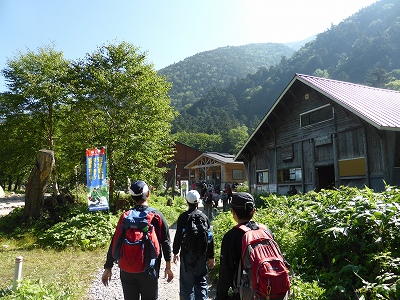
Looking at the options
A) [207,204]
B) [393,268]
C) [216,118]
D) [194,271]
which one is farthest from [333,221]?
[216,118]

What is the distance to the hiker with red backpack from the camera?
7.54 ft

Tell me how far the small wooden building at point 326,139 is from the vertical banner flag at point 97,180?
9134 mm

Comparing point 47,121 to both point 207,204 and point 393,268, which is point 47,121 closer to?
point 207,204

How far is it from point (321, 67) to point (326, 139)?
292 ft

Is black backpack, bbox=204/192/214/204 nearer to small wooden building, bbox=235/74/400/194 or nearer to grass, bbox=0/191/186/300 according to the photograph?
small wooden building, bbox=235/74/400/194

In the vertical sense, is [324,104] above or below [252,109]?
below

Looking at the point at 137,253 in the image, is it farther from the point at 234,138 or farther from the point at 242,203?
the point at 234,138

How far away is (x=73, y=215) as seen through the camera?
428 inches

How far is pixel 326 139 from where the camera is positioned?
42.6 ft

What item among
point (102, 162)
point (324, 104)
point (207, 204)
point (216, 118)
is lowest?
point (207, 204)

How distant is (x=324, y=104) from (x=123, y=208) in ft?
32.7

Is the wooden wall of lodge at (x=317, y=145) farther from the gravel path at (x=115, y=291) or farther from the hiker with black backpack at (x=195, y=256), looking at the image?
the hiker with black backpack at (x=195, y=256)

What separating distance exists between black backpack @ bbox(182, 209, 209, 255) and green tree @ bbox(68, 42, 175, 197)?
28.9ft

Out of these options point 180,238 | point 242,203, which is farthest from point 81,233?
point 242,203
